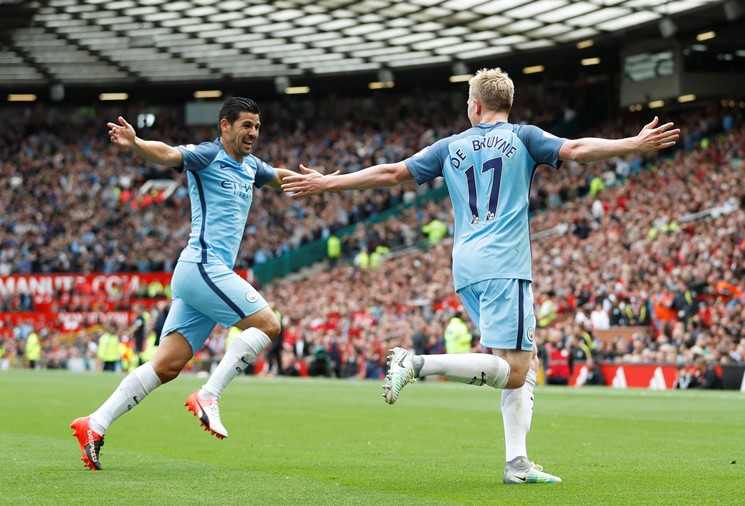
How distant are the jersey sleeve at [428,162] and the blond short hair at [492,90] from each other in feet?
1.11

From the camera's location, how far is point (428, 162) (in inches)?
260

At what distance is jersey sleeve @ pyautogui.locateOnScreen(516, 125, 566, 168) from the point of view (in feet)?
20.9

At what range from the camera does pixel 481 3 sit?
117ft

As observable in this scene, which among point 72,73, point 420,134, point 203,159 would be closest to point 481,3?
point 420,134

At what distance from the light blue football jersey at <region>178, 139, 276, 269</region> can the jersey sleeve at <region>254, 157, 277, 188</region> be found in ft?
1.10

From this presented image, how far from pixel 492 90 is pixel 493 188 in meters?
0.58

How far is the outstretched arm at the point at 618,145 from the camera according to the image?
20.0 ft

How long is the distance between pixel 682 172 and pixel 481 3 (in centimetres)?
826

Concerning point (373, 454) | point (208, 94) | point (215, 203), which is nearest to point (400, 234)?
point (208, 94)

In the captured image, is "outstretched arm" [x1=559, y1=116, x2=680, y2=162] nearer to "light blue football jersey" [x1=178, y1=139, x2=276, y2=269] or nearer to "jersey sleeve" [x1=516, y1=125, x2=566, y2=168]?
"jersey sleeve" [x1=516, y1=125, x2=566, y2=168]

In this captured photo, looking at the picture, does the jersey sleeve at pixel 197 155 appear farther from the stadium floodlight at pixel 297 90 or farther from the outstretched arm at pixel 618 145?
the stadium floodlight at pixel 297 90

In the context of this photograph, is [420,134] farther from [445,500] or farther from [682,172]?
[445,500]

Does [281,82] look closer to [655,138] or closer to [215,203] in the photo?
[215,203]

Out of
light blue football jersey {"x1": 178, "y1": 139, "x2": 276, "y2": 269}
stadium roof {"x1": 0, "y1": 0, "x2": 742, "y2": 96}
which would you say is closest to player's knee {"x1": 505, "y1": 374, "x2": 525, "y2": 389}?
light blue football jersey {"x1": 178, "y1": 139, "x2": 276, "y2": 269}
